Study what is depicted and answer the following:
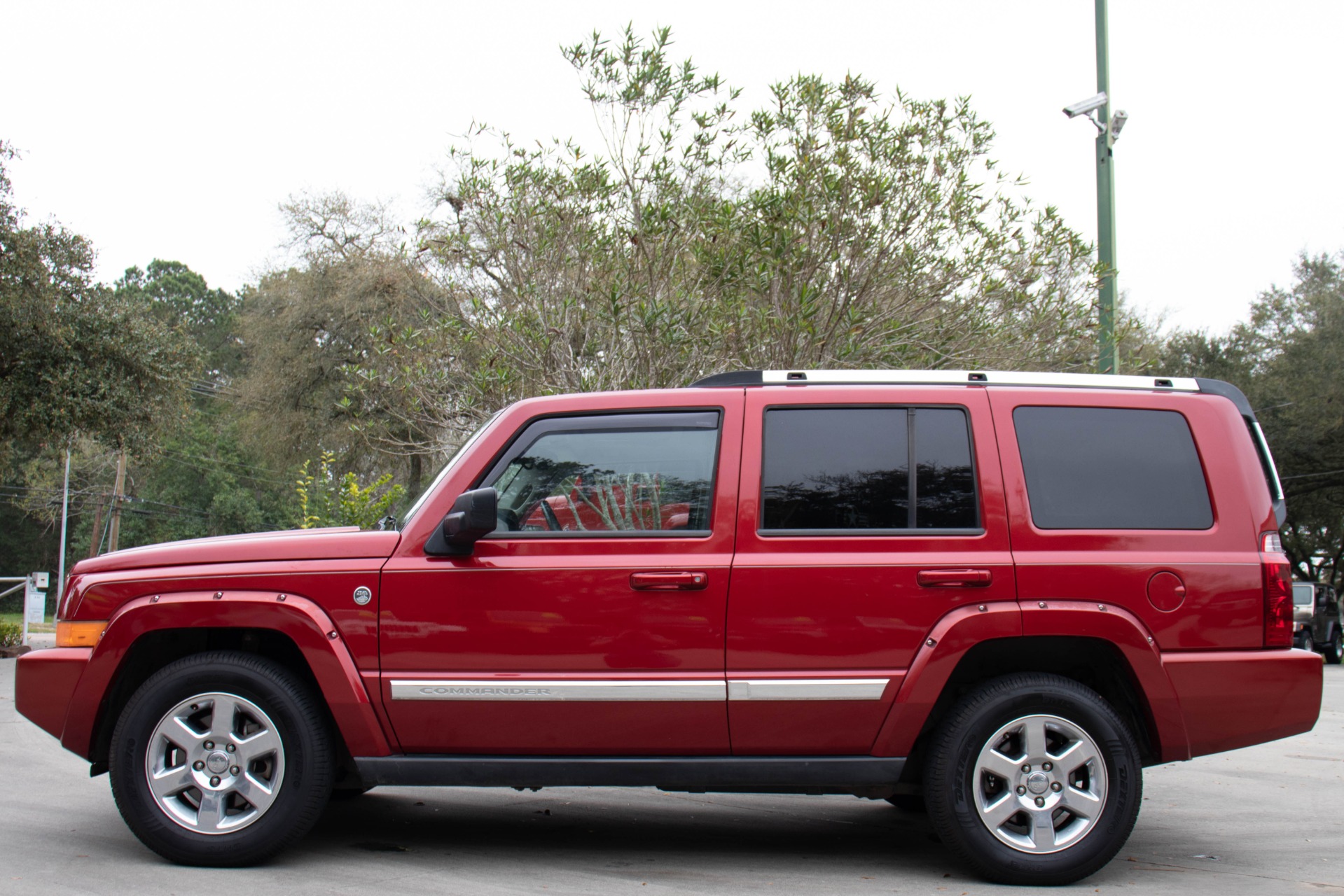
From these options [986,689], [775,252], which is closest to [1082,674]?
[986,689]

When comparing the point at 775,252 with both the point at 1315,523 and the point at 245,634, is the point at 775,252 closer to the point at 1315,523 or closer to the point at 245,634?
the point at 245,634

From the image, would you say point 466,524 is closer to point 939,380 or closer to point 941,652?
point 941,652

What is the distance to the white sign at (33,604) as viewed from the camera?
18984 mm

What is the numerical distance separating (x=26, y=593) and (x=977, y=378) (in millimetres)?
19185

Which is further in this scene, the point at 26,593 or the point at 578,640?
the point at 26,593

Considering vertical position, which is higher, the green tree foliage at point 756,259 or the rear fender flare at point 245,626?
the green tree foliage at point 756,259

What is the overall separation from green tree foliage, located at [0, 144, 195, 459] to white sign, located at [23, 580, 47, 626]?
2927 mm

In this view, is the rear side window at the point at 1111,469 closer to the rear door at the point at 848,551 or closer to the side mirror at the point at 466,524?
the rear door at the point at 848,551

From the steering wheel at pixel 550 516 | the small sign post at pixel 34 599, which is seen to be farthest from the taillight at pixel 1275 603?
the small sign post at pixel 34 599

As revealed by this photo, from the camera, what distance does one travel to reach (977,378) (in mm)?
4879

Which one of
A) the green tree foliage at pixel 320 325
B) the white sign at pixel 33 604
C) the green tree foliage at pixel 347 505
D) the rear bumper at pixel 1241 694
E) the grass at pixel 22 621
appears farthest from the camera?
the green tree foliage at pixel 320 325

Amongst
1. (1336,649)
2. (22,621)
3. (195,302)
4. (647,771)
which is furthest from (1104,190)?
(195,302)

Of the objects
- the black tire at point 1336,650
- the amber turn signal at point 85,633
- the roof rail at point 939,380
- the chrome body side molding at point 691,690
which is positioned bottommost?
the black tire at point 1336,650

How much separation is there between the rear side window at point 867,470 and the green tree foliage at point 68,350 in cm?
1445
